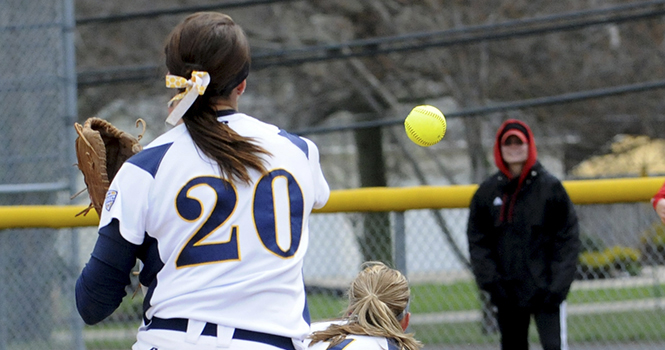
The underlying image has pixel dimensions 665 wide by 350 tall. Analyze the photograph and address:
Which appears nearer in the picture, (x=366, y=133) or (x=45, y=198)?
(x=45, y=198)

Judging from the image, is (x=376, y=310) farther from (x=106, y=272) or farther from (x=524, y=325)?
(x=524, y=325)

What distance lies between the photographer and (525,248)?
482 centimetres

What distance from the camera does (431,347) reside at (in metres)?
5.36

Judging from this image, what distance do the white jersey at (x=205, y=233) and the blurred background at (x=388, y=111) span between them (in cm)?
296

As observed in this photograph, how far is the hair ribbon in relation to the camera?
191 cm

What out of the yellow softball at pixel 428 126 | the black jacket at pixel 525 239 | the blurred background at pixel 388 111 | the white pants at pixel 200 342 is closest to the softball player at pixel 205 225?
the white pants at pixel 200 342

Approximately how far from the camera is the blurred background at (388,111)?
5.29 meters

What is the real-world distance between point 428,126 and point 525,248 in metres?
1.81

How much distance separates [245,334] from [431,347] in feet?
12.1

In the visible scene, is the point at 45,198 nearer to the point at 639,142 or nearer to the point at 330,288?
the point at 330,288

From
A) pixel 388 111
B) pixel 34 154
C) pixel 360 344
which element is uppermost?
pixel 34 154

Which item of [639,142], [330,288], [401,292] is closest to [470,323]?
[330,288]

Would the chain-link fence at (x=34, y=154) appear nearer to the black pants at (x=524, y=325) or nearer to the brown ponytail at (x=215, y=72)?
the black pants at (x=524, y=325)

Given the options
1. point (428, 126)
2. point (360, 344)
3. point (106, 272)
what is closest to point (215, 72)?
point (106, 272)
